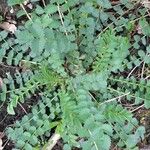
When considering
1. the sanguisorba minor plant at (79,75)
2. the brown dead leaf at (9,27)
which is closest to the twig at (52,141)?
the sanguisorba minor plant at (79,75)

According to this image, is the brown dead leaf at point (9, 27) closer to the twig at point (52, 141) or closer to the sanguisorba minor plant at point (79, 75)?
the sanguisorba minor plant at point (79, 75)

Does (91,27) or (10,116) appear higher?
(91,27)

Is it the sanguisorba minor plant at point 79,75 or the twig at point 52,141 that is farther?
the twig at point 52,141

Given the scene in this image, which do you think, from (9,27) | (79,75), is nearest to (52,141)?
(79,75)

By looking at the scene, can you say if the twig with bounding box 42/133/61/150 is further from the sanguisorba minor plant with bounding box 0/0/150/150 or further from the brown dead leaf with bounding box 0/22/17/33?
the brown dead leaf with bounding box 0/22/17/33

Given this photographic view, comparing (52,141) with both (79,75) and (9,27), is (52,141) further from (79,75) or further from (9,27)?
(9,27)

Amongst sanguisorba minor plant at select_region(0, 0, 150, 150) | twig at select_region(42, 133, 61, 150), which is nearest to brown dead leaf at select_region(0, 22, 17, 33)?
sanguisorba minor plant at select_region(0, 0, 150, 150)

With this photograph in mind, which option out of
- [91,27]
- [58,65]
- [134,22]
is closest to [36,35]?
[58,65]

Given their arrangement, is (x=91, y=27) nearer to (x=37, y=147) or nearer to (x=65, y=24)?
(x=65, y=24)
